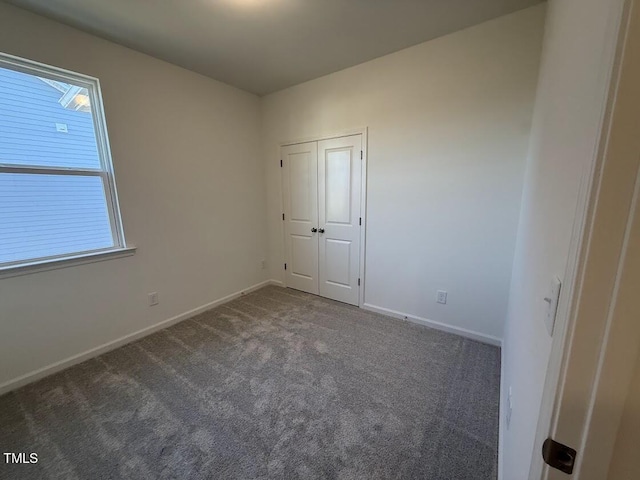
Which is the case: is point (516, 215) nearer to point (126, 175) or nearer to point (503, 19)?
point (503, 19)

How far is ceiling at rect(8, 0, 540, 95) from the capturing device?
183 centimetres

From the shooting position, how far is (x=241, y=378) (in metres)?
1.96

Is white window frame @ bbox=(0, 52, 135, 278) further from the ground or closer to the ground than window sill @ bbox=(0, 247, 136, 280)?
further from the ground

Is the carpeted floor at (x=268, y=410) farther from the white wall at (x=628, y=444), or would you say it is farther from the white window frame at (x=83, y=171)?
the white wall at (x=628, y=444)

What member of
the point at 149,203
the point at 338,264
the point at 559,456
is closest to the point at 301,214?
the point at 338,264

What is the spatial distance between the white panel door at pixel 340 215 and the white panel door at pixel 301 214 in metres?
0.11

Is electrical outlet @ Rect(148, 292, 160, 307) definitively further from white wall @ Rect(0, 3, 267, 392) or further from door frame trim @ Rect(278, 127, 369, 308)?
door frame trim @ Rect(278, 127, 369, 308)

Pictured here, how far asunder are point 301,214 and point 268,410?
2342 mm

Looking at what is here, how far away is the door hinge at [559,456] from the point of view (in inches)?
16.1

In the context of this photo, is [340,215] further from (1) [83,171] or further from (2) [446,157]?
(1) [83,171]

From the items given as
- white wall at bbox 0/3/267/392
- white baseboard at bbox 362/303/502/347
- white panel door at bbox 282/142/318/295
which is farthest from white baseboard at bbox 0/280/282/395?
white baseboard at bbox 362/303/502/347

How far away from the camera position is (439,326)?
8.49 feet

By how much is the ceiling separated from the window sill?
1795mm

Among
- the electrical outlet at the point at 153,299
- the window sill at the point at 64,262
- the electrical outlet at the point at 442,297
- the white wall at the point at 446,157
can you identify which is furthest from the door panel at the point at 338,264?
the window sill at the point at 64,262
